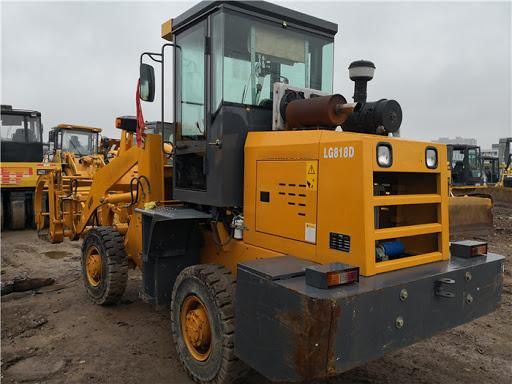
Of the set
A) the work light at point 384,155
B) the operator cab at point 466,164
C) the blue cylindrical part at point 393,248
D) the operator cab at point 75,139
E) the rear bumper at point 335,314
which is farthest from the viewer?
the operator cab at point 466,164

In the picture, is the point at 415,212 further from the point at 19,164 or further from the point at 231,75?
the point at 19,164

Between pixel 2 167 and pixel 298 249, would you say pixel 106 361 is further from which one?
pixel 2 167

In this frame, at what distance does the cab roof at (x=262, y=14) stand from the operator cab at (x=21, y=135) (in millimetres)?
8765

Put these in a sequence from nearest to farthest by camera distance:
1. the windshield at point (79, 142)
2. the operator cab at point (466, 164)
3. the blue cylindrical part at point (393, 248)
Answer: the blue cylindrical part at point (393, 248) < the windshield at point (79, 142) < the operator cab at point (466, 164)

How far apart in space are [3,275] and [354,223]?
19.1 ft

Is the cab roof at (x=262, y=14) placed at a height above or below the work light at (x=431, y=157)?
above

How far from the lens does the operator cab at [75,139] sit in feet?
43.2

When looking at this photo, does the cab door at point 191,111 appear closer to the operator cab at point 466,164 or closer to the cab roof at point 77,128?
the cab roof at point 77,128

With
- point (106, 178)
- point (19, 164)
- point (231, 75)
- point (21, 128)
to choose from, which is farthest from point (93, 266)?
point (21, 128)

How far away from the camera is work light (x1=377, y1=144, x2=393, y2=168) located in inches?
107

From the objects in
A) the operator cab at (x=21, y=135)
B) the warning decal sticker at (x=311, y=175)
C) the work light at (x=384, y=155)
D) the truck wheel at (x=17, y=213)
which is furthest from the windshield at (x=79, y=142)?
the work light at (x=384, y=155)

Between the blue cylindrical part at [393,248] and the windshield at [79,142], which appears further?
the windshield at [79,142]

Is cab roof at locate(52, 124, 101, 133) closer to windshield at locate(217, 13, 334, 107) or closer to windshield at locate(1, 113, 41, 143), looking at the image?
windshield at locate(1, 113, 41, 143)

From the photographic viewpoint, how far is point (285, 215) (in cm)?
313
